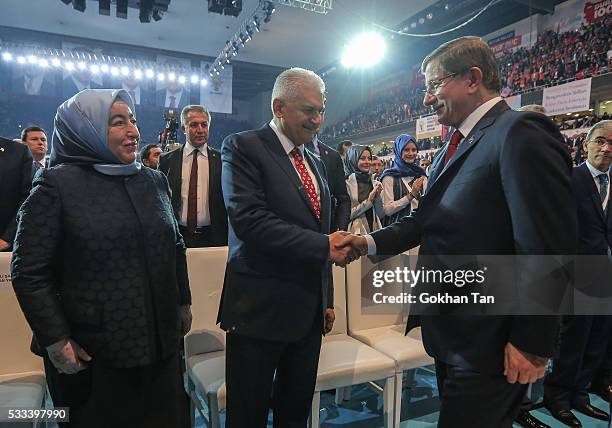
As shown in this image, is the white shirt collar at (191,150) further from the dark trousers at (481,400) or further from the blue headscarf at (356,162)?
the dark trousers at (481,400)

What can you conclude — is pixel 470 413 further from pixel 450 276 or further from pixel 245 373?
pixel 245 373

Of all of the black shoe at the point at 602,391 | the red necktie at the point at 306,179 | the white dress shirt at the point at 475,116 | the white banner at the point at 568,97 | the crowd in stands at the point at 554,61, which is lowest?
the black shoe at the point at 602,391

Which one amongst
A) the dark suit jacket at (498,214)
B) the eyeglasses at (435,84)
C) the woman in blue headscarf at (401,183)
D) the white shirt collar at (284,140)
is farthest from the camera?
the woman in blue headscarf at (401,183)

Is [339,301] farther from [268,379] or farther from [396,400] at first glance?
[268,379]

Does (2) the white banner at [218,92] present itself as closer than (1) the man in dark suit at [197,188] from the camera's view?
No

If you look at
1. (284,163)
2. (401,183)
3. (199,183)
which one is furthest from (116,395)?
(401,183)

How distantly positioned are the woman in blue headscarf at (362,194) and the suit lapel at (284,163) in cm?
218

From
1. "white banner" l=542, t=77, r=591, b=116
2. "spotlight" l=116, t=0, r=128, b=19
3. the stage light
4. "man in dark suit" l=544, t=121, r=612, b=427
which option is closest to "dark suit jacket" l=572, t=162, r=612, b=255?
"man in dark suit" l=544, t=121, r=612, b=427

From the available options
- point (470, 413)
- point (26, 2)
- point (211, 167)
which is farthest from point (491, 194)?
point (26, 2)

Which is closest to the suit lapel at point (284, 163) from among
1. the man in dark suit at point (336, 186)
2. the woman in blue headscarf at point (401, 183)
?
the man in dark suit at point (336, 186)

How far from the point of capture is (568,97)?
5953 mm

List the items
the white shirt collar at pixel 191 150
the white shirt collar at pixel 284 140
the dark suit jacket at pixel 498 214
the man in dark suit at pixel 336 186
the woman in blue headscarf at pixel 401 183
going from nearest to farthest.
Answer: the dark suit jacket at pixel 498 214 < the white shirt collar at pixel 284 140 < the man in dark suit at pixel 336 186 < the white shirt collar at pixel 191 150 < the woman in blue headscarf at pixel 401 183

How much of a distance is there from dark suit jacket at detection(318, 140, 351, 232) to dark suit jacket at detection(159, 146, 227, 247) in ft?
2.53

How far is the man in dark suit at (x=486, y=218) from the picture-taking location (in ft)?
3.03
